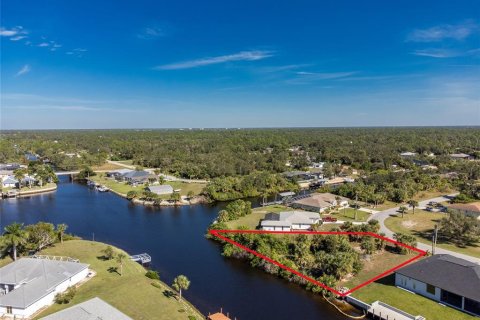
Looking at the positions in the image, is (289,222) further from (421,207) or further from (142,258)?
(421,207)

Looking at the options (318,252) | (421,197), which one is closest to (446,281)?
(318,252)

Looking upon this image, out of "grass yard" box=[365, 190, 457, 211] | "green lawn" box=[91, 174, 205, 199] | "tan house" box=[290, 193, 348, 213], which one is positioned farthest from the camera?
"green lawn" box=[91, 174, 205, 199]

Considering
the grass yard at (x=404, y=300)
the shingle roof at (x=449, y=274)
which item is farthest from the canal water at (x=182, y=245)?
the shingle roof at (x=449, y=274)

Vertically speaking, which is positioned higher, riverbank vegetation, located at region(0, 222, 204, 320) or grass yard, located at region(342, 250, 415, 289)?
riverbank vegetation, located at region(0, 222, 204, 320)

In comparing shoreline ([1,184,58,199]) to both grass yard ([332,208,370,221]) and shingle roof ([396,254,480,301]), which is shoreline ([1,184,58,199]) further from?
shingle roof ([396,254,480,301])

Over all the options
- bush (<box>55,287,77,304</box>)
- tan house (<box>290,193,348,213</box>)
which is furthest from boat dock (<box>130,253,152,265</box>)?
tan house (<box>290,193,348,213</box>)

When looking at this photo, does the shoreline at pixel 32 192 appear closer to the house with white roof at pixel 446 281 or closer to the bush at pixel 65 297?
the bush at pixel 65 297
